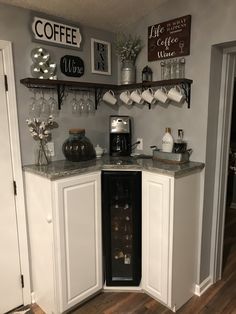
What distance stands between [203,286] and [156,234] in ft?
2.41

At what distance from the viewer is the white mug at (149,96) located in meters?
2.32

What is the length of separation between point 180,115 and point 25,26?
1417 mm

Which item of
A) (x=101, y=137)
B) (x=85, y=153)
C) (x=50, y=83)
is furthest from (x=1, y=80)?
(x=101, y=137)

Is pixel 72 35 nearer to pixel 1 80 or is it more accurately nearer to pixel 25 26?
pixel 25 26

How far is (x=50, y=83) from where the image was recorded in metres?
2.06

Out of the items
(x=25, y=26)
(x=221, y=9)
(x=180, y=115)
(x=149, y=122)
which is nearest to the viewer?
(x=221, y=9)

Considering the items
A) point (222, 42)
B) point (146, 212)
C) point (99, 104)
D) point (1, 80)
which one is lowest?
point (146, 212)

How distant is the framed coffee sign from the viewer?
2.08m

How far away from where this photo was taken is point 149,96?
2.32 metres

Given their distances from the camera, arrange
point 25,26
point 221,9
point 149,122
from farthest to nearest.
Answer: point 149,122 < point 25,26 < point 221,9

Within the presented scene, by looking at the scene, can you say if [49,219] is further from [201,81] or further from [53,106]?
[201,81]

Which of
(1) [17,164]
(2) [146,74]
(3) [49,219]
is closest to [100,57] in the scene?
(2) [146,74]

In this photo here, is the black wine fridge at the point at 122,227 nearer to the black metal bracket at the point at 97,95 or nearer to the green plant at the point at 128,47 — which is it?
the black metal bracket at the point at 97,95

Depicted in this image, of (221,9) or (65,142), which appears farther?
(65,142)
